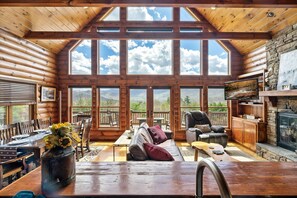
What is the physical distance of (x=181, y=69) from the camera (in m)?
7.11

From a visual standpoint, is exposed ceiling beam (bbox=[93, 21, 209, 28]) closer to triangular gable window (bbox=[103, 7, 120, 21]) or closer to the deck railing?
triangular gable window (bbox=[103, 7, 120, 21])

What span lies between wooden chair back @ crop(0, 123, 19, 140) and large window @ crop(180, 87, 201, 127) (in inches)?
204

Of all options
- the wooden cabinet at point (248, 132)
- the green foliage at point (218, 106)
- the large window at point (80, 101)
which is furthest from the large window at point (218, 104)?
the large window at point (80, 101)

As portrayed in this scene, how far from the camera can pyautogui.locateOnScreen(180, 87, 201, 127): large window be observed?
714cm

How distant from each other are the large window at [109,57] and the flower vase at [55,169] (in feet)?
19.5

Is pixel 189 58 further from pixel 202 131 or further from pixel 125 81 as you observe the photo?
pixel 202 131

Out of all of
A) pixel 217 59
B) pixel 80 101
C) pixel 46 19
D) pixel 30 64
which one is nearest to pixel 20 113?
pixel 30 64

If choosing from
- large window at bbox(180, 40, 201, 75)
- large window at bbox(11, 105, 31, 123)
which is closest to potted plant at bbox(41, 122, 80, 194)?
large window at bbox(11, 105, 31, 123)

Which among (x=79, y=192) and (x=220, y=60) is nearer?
(x=79, y=192)

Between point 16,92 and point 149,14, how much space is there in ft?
16.5

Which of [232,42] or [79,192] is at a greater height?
[232,42]

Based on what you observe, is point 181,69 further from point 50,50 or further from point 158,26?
point 50,50

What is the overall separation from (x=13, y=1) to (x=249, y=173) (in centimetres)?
437

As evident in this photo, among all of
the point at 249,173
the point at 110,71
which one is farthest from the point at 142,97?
the point at 249,173
